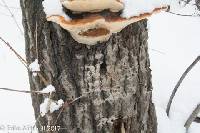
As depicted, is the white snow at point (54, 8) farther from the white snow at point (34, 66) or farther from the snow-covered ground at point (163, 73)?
the snow-covered ground at point (163, 73)

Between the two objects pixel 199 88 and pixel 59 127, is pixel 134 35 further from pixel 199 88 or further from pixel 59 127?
pixel 199 88

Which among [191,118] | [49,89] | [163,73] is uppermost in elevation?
[163,73]

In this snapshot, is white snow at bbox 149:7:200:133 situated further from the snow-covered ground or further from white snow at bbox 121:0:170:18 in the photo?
white snow at bbox 121:0:170:18

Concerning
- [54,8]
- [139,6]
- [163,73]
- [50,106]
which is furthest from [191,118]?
[54,8]

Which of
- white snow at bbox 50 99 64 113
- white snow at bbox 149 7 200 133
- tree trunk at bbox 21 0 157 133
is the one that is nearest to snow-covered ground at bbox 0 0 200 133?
white snow at bbox 149 7 200 133

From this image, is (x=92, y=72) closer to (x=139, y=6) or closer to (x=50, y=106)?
(x=50, y=106)

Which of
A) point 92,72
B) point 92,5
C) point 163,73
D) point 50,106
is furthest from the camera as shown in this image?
point 163,73
